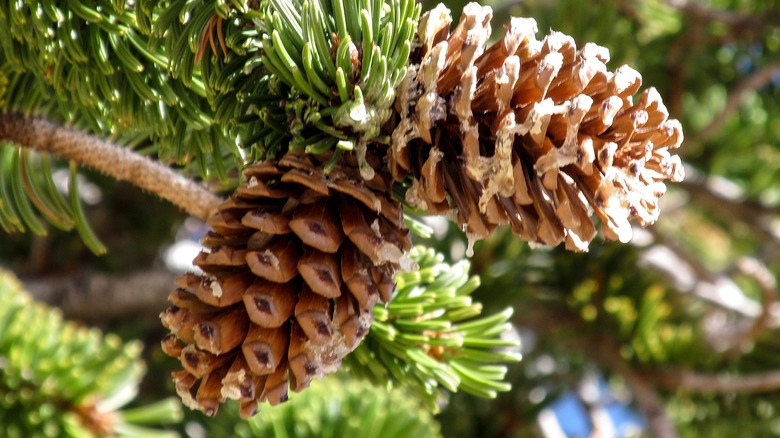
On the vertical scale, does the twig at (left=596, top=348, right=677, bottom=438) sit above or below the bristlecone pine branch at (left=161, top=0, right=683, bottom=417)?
below

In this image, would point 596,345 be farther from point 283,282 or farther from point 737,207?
point 283,282

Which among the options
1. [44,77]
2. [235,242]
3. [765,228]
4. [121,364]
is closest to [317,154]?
[235,242]

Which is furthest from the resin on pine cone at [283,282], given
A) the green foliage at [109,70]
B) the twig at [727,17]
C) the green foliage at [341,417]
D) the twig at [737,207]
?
the twig at [737,207]

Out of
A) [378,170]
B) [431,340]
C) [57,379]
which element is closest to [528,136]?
[378,170]

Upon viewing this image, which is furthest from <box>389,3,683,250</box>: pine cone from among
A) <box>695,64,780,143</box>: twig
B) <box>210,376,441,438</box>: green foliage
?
<box>695,64,780,143</box>: twig

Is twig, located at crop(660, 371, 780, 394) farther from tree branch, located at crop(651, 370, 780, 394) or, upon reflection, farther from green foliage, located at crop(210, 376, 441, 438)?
green foliage, located at crop(210, 376, 441, 438)

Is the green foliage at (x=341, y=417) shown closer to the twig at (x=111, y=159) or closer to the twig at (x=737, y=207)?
the twig at (x=111, y=159)
